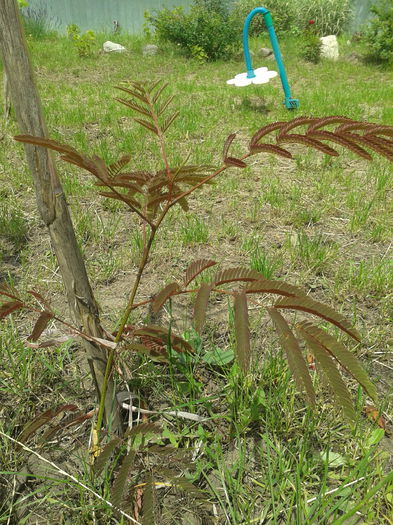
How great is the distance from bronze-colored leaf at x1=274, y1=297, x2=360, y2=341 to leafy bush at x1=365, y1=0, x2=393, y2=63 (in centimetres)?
920

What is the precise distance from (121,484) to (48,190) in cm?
68

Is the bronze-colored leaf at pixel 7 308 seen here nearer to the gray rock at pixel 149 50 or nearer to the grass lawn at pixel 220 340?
the grass lawn at pixel 220 340

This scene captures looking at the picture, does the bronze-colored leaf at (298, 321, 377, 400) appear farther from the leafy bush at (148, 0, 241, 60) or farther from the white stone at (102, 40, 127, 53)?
the white stone at (102, 40, 127, 53)

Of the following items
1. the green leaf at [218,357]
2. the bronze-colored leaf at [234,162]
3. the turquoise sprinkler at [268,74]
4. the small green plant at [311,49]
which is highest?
the small green plant at [311,49]

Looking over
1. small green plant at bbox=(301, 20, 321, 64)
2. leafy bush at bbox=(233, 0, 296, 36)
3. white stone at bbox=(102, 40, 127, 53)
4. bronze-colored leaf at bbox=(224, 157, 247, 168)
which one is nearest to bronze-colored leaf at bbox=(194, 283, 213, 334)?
bronze-colored leaf at bbox=(224, 157, 247, 168)

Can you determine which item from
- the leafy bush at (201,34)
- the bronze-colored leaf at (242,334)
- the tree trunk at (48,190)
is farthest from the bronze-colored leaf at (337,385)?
the leafy bush at (201,34)

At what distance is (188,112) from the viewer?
14.4ft

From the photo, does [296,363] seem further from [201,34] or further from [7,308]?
[201,34]

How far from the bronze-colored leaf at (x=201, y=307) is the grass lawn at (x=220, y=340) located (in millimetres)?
228

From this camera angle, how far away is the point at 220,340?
1.58m

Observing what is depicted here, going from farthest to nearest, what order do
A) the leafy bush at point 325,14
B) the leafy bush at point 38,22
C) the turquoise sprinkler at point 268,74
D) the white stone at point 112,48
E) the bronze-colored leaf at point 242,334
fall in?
the leafy bush at point 325,14, the leafy bush at point 38,22, the white stone at point 112,48, the turquoise sprinkler at point 268,74, the bronze-colored leaf at point 242,334

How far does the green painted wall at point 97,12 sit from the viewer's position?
1234 centimetres

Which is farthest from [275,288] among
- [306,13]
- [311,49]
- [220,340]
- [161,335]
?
[306,13]

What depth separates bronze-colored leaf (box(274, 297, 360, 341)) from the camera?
0.72 metres
